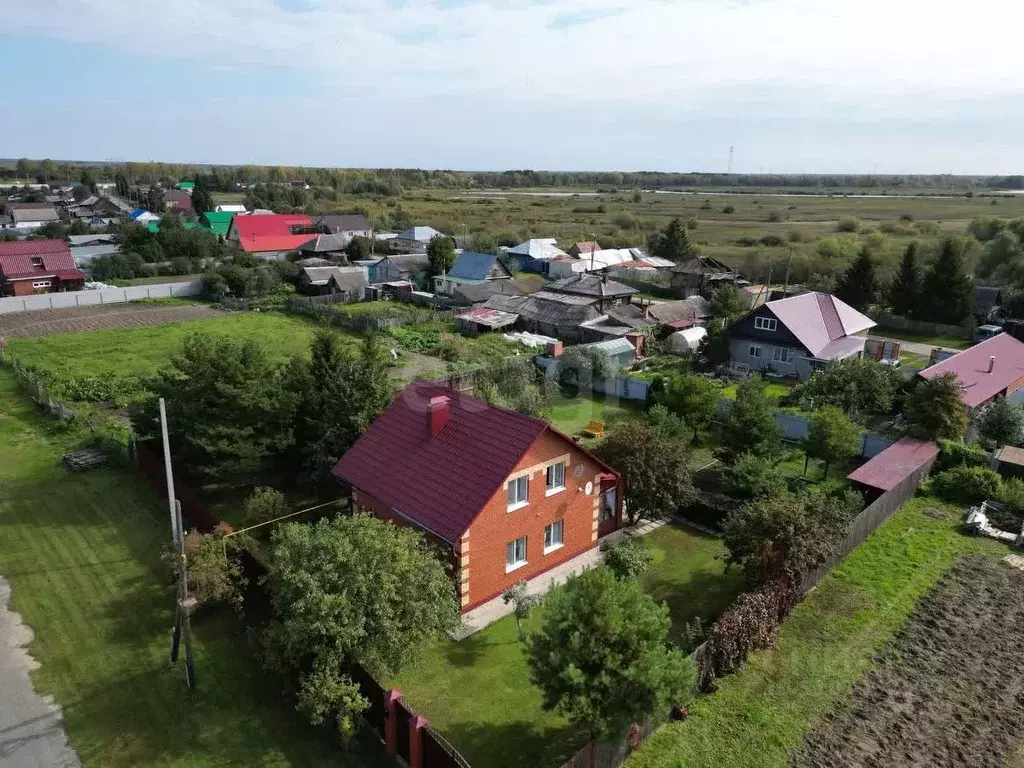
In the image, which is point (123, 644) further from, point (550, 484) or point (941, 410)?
point (941, 410)

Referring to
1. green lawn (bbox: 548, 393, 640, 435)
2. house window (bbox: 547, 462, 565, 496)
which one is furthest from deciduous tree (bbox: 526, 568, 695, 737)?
green lawn (bbox: 548, 393, 640, 435)

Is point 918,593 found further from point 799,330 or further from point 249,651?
point 799,330

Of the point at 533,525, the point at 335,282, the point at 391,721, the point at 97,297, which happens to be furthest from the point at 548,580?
the point at 97,297

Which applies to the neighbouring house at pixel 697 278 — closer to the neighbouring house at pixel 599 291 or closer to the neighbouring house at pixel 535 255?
the neighbouring house at pixel 599 291

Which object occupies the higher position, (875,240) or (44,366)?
(875,240)

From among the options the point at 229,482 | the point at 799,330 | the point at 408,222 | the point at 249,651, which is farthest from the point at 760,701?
the point at 408,222

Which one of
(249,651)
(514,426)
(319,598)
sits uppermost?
(514,426)

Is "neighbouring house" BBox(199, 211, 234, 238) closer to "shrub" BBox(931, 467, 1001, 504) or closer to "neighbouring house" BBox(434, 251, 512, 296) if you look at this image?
"neighbouring house" BBox(434, 251, 512, 296)
